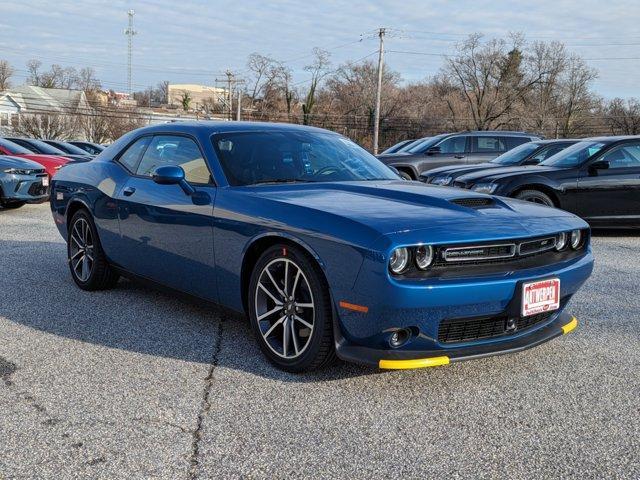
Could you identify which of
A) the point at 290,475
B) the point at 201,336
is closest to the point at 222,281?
the point at 201,336

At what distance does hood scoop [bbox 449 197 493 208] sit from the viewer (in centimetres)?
381

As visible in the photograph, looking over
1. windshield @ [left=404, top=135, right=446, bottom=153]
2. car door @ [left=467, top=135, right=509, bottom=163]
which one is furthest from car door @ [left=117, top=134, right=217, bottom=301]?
car door @ [left=467, top=135, right=509, bottom=163]

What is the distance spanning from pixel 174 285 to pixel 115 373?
98 centimetres

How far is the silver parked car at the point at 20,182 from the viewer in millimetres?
11430

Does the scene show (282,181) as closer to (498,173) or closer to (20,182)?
(498,173)

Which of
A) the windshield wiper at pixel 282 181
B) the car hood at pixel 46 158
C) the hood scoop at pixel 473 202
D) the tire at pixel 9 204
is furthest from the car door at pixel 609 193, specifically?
the car hood at pixel 46 158

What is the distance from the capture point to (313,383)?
3584mm

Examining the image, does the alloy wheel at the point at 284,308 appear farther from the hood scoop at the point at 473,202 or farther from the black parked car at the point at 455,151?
the black parked car at the point at 455,151

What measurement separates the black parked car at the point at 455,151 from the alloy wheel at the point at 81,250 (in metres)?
10.7

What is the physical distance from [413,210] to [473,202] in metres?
0.46

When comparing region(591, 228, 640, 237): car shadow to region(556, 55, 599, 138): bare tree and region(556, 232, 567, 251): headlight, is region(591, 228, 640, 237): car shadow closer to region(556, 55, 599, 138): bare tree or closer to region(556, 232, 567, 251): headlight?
region(556, 232, 567, 251): headlight

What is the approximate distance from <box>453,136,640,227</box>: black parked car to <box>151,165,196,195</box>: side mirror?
5.96m

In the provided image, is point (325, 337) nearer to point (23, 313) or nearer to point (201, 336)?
point (201, 336)

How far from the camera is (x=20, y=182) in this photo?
11.5m
